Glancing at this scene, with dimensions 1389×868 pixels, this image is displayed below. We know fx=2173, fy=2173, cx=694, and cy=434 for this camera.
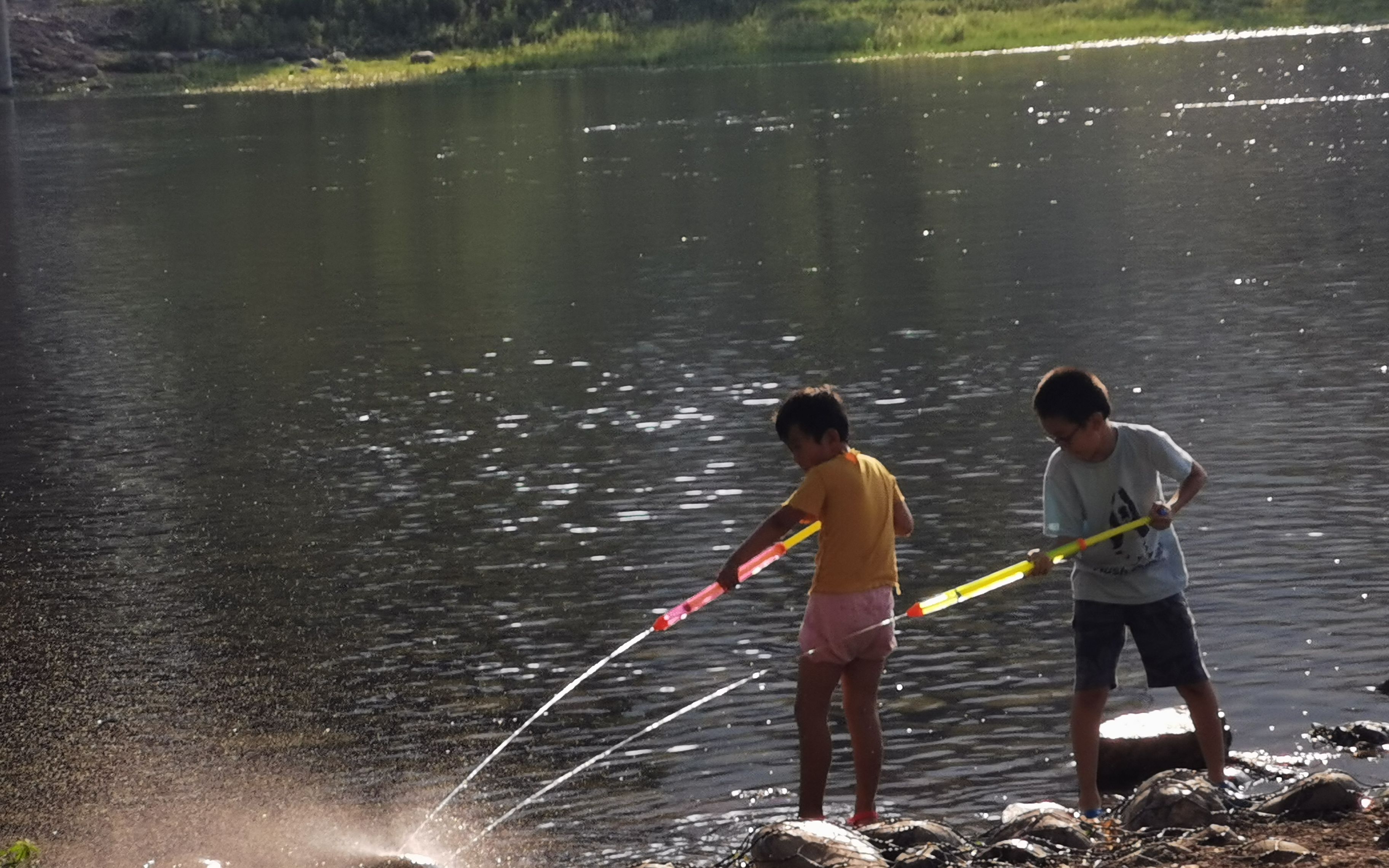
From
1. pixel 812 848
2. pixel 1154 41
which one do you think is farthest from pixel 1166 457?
pixel 1154 41

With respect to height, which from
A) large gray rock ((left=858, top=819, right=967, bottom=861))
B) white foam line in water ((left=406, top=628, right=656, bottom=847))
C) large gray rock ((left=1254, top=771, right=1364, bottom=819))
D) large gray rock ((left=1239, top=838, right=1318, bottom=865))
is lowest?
white foam line in water ((left=406, top=628, right=656, bottom=847))

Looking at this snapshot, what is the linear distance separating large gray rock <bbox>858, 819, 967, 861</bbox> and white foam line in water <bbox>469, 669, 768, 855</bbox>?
168 centimetres

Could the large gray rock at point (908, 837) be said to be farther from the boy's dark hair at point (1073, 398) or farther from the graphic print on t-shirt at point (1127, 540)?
the boy's dark hair at point (1073, 398)

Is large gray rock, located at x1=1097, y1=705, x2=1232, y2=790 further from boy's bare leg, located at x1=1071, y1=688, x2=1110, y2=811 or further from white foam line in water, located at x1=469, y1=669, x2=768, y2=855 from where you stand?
white foam line in water, located at x1=469, y1=669, x2=768, y2=855

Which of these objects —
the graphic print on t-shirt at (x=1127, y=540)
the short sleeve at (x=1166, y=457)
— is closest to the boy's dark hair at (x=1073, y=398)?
A: the short sleeve at (x=1166, y=457)

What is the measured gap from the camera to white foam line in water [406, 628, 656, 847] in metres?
8.36

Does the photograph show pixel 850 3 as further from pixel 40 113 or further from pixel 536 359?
pixel 536 359

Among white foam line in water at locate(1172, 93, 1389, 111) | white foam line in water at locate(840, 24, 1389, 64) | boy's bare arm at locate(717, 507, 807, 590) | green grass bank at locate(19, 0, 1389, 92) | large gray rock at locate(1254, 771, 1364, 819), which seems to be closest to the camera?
large gray rock at locate(1254, 771, 1364, 819)

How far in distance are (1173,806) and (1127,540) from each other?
35.7 inches

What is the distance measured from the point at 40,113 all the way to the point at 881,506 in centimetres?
6783

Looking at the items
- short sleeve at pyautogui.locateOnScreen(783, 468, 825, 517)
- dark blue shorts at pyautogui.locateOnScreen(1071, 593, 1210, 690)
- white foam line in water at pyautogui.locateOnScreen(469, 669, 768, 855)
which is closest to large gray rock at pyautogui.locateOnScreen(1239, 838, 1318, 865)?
dark blue shorts at pyautogui.locateOnScreen(1071, 593, 1210, 690)

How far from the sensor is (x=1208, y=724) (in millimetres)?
7664

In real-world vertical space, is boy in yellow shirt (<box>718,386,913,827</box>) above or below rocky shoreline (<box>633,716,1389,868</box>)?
above

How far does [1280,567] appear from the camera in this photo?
10.9 m
